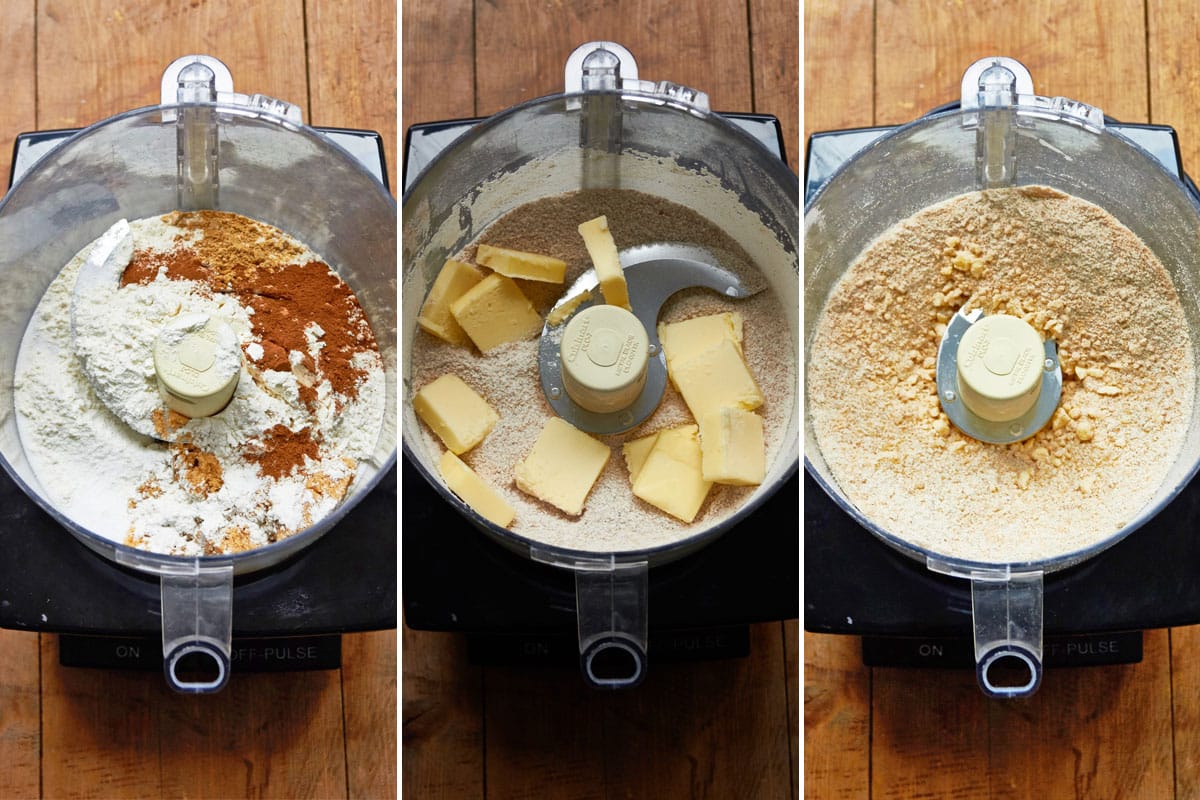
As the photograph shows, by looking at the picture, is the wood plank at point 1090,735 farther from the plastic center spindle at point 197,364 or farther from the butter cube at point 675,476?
the plastic center spindle at point 197,364

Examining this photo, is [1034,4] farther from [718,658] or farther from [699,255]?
[718,658]

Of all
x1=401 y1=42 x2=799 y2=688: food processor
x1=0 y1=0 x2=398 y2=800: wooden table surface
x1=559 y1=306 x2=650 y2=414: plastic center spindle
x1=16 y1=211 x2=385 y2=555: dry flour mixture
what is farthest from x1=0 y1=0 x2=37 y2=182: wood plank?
x1=559 y1=306 x2=650 y2=414: plastic center spindle

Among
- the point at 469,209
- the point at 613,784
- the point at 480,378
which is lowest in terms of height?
the point at 613,784

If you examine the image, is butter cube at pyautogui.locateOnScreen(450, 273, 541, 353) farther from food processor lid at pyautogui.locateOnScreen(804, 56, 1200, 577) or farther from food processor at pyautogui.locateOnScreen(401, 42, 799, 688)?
food processor lid at pyautogui.locateOnScreen(804, 56, 1200, 577)

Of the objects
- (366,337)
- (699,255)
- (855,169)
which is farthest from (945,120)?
(366,337)

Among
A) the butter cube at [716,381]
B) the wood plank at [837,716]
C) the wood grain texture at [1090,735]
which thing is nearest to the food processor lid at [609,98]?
the butter cube at [716,381]

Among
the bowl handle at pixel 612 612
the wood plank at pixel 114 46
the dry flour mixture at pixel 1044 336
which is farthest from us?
the wood plank at pixel 114 46
